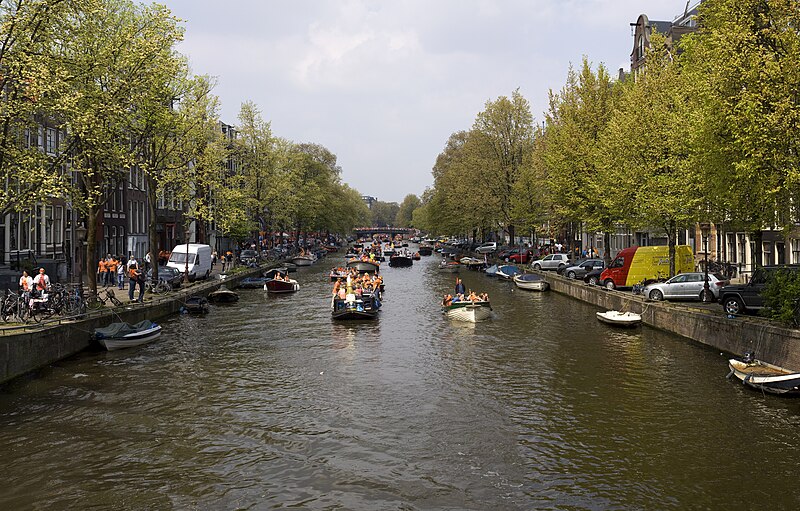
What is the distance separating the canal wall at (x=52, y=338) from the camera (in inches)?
861

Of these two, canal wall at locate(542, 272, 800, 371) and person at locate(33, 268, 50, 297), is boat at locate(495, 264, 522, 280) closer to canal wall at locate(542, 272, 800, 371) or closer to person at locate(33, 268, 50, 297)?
canal wall at locate(542, 272, 800, 371)

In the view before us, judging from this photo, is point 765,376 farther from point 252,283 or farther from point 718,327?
point 252,283

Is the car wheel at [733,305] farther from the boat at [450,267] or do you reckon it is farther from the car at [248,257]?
the car at [248,257]

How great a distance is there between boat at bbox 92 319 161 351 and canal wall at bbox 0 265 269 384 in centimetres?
74

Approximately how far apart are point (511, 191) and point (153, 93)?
54.7 metres

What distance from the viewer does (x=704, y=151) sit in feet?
88.3

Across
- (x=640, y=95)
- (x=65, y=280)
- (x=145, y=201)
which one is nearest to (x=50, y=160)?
(x=65, y=280)

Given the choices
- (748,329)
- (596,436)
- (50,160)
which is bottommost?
(596,436)

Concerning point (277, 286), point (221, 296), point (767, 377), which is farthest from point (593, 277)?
point (767, 377)

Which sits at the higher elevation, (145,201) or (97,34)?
(97,34)

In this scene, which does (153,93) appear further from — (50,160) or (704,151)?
(704,151)

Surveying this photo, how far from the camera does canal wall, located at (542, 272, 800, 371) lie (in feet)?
70.1

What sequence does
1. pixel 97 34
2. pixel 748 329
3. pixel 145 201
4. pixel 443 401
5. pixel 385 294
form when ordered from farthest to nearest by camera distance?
pixel 145 201, pixel 385 294, pixel 97 34, pixel 748 329, pixel 443 401

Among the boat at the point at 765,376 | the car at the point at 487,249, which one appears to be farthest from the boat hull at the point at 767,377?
the car at the point at 487,249
